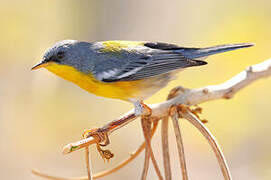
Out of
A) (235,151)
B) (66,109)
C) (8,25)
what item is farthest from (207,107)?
(8,25)

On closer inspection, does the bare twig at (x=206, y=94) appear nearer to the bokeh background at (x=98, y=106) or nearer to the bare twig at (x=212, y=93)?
the bare twig at (x=212, y=93)

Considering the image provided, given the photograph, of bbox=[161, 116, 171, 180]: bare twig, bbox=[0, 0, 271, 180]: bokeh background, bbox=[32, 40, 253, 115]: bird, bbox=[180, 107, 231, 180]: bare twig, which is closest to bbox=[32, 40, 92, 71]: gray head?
bbox=[32, 40, 253, 115]: bird

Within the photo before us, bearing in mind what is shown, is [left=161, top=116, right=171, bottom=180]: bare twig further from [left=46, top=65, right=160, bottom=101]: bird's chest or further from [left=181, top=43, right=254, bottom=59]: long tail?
[left=181, top=43, right=254, bottom=59]: long tail

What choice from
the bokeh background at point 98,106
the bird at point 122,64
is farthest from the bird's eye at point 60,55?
the bokeh background at point 98,106

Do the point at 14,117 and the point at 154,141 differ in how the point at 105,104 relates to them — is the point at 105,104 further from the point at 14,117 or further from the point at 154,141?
the point at 14,117

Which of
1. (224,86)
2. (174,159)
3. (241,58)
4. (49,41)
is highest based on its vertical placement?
(49,41)

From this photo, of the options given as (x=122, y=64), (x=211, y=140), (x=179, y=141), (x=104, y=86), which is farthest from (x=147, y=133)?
(x=122, y=64)
